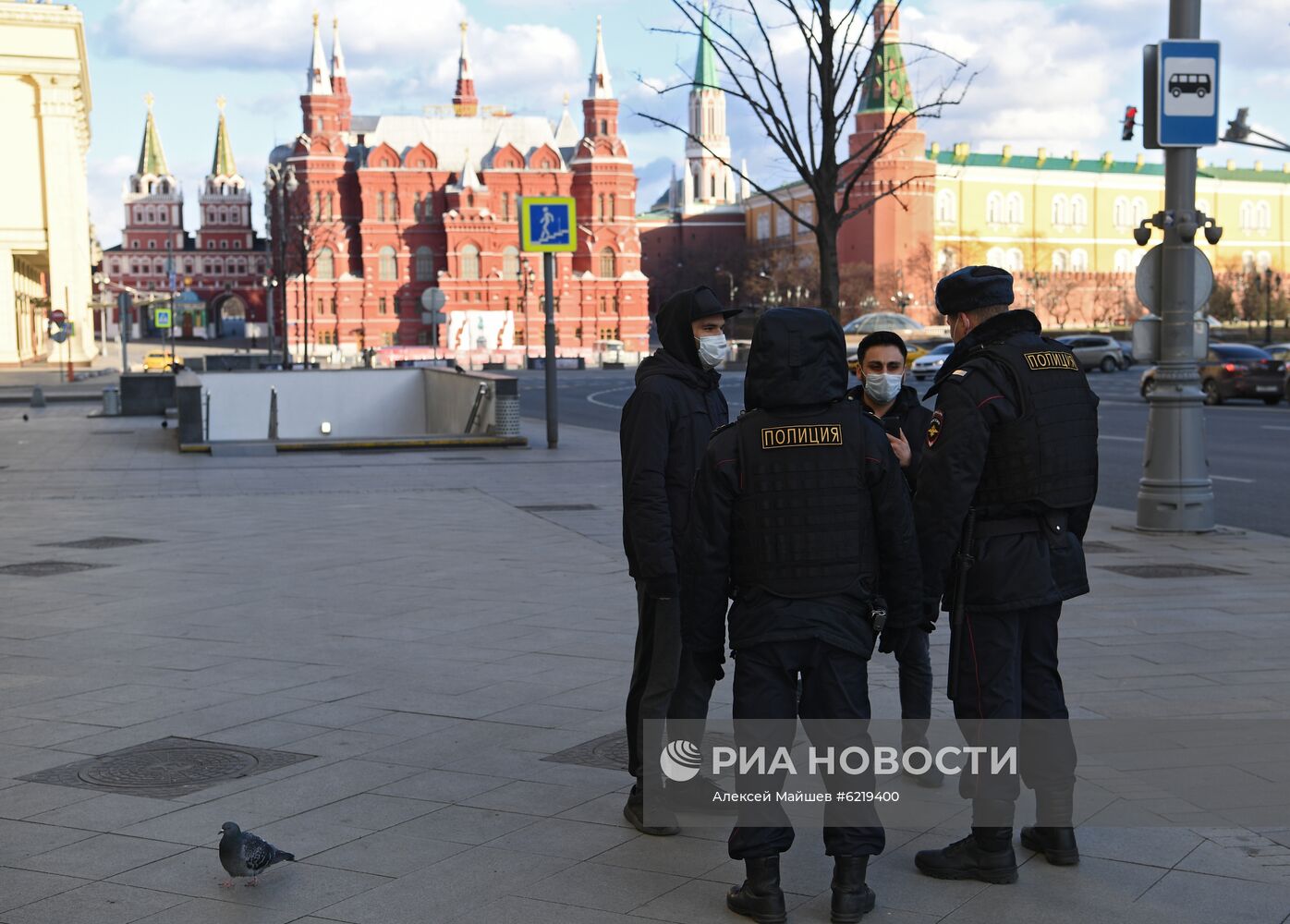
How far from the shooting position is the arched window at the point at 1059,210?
135625 mm

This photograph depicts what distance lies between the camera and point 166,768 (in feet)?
20.1

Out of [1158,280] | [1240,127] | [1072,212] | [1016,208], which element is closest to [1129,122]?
[1240,127]

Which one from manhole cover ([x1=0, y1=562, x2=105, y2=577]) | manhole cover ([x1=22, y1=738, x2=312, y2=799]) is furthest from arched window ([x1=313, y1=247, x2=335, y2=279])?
manhole cover ([x1=22, y1=738, x2=312, y2=799])

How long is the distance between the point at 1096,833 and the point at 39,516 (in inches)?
497

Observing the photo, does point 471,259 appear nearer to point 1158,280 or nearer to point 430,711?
point 1158,280

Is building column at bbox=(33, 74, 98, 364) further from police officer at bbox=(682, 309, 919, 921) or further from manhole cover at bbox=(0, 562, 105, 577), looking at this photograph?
police officer at bbox=(682, 309, 919, 921)

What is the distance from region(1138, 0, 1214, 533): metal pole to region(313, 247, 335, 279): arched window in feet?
334

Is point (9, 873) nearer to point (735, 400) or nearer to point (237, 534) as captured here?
point (237, 534)

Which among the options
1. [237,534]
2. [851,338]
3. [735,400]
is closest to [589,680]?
[237,534]

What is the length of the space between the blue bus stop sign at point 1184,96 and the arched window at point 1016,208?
4853 inches

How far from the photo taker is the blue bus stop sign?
13000 millimetres

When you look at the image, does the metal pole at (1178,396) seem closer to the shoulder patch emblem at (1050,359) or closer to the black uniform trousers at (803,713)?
the shoulder patch emblem at (1050,359)

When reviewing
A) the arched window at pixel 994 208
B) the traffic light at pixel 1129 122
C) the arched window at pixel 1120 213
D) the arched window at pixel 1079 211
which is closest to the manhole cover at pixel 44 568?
the traffic light at pixel 1129 122

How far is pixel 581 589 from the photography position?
10430 millimetres
